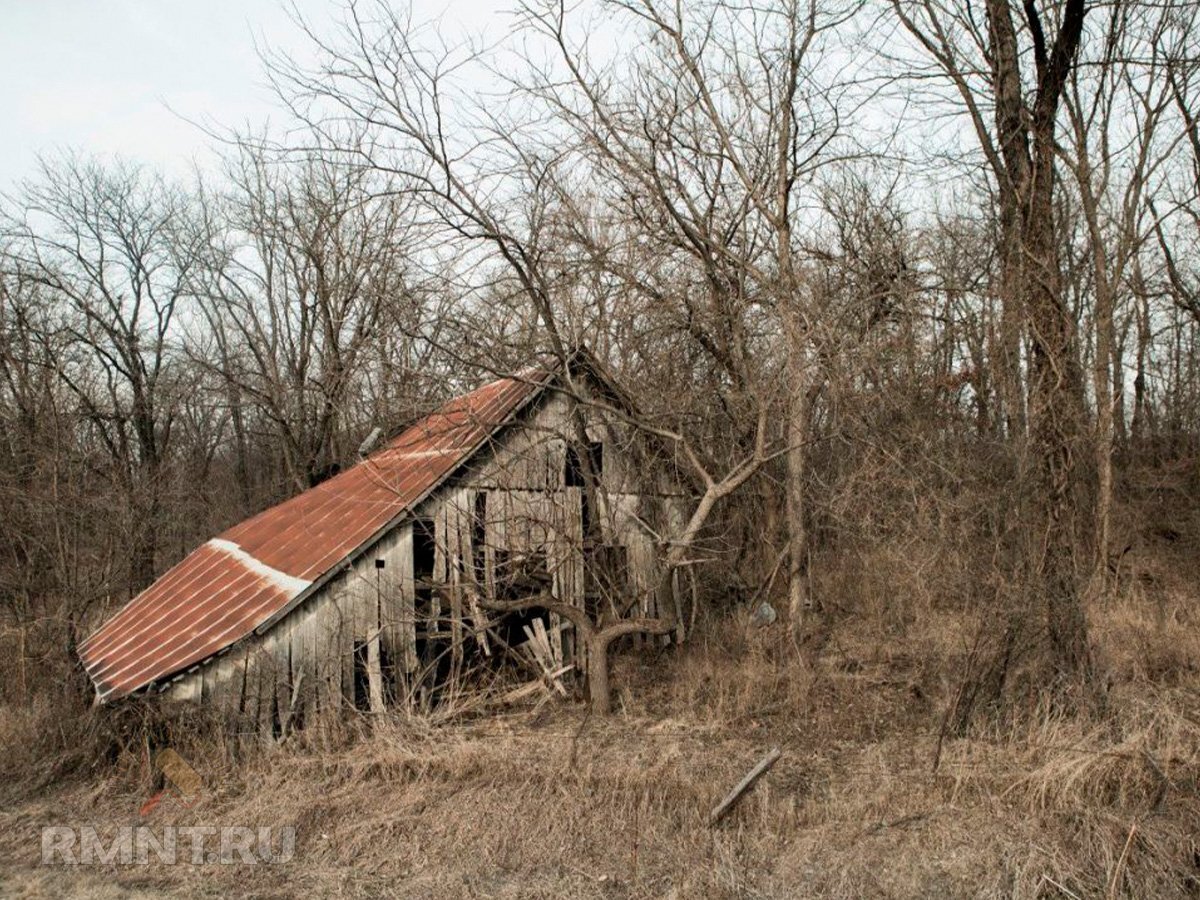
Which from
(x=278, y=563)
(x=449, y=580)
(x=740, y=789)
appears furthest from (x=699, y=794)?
(x=278, y=563)

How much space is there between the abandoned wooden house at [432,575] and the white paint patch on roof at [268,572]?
0.13 ft

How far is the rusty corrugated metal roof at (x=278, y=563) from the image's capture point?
25.4 ft

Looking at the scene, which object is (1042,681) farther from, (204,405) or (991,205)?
(204,405)

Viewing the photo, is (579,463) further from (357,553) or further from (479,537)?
(357,553)

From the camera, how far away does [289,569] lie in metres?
8.73

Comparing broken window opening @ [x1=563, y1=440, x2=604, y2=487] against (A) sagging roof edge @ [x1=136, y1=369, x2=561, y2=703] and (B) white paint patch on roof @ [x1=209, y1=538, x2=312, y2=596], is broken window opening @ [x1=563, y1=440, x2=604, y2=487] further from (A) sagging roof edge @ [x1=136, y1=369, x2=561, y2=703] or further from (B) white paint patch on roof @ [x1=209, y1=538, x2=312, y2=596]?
(B) white paint patch on roof @ [x1=209, y1=538, x2=312, y2=596]

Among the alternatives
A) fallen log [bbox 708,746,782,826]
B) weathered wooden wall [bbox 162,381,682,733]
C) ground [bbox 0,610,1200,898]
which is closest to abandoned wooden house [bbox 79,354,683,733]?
weathered wooden wall [bbox 162,381,682,733]

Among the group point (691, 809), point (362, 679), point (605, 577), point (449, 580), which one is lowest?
point (691, 809)

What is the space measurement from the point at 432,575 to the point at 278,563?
62.3 inches

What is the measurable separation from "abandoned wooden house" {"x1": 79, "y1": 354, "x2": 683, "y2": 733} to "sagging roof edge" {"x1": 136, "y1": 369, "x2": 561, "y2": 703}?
2 centimetres

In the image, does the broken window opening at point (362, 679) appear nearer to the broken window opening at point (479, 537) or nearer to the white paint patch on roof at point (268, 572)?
the white paint patch on roof at point (268, 572)

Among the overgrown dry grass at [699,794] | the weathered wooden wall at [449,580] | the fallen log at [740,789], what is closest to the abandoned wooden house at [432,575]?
the weathered wooden wall at [449,580]

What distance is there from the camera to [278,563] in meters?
9.30

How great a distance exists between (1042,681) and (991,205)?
8.09 m
